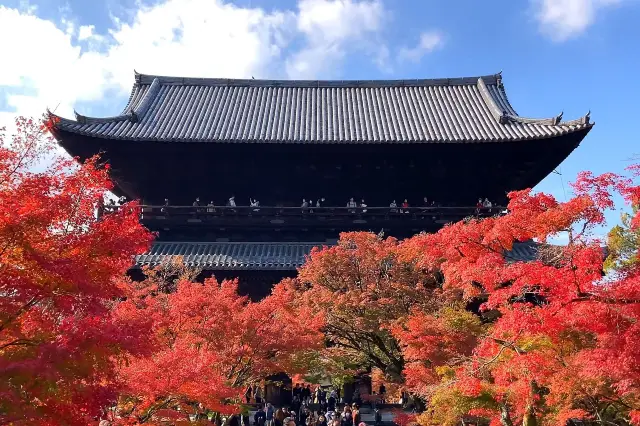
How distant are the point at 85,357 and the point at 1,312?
1.00 metres

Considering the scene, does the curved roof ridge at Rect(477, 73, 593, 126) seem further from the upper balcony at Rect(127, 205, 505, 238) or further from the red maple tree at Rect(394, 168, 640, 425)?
the red maple tree at Rect(394, 168, 640, 425)

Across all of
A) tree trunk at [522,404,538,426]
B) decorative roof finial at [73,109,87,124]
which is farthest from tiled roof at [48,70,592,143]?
tree trunk at [522,404,538,426]

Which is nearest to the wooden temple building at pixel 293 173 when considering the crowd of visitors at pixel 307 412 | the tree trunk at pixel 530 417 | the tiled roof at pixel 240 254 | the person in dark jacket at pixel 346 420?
the tiled roof at pixel 240 254

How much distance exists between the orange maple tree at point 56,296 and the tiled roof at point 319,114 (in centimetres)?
1144

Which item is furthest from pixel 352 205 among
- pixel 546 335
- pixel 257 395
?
pixel 546 335

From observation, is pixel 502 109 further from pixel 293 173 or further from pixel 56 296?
pixel 56 296

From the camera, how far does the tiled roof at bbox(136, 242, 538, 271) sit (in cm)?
1650

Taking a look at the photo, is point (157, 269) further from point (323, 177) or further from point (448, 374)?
point (448, 374)

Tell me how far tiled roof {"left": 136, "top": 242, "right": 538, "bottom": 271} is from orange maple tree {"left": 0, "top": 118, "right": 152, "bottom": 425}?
30.9ft

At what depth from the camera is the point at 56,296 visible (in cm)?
619

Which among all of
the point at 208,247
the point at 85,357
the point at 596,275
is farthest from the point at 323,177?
the point at 85,357

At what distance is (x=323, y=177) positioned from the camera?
18.7 m

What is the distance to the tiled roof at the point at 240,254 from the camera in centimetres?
1650

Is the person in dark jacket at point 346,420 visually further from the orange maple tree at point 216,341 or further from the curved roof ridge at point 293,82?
the curved roof ridge at point 293,82
